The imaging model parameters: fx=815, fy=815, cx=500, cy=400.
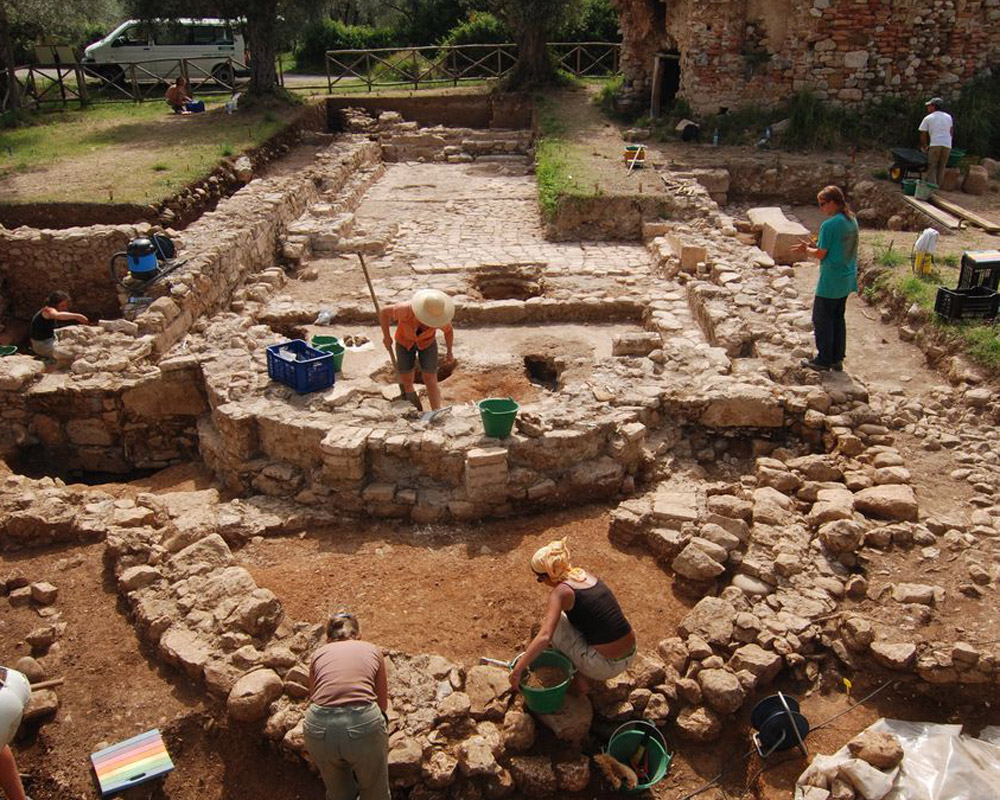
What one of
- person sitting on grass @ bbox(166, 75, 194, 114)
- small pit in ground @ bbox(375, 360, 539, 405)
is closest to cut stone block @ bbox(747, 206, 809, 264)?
small pit in ground @ bbox(375, 360, 539, 405)

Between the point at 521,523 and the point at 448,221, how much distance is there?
9.15 meters

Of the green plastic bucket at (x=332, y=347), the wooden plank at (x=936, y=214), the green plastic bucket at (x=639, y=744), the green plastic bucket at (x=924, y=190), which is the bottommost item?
the green plastic bucket at (x=639, y=744)

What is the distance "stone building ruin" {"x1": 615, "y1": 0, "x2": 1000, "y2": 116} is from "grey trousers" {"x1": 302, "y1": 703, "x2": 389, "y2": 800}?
18010 millimetres

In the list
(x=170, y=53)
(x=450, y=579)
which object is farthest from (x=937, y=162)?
(x=170, y=53)

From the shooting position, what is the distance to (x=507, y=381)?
30.1ft

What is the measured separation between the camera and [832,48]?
59.0 ft

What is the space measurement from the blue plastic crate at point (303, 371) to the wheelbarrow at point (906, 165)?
12114 millimetres

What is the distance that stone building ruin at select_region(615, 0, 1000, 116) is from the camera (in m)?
17.6

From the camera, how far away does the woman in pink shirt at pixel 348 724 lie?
4176 millimetres

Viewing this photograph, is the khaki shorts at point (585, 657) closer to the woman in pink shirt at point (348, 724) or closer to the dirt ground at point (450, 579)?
the dirt ground at point (450, 579)

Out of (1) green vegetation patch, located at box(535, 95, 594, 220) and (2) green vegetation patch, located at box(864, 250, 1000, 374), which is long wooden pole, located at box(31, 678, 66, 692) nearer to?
(2) green vegetation patch, located at box(864, 250, 1000, 374)

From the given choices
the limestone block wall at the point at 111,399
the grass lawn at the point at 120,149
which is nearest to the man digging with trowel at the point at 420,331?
the limestone block wall at the point at 111,399

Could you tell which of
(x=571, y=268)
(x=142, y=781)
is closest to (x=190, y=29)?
(x=571, y=268)

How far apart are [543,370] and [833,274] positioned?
3.41m
